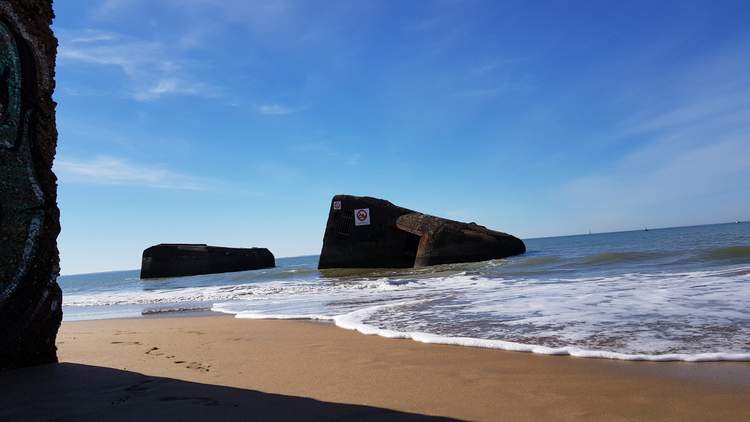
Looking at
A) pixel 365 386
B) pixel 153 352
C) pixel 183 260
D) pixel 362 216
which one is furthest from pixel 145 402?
pixel 183 260

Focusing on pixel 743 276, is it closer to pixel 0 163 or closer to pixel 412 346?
pixel 412 346

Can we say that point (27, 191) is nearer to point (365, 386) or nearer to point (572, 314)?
point (365, 386)

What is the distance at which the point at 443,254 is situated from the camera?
578 inches

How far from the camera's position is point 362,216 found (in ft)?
53.1

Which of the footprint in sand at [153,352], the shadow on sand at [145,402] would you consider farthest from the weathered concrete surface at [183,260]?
the shadow on sand at [145,402]

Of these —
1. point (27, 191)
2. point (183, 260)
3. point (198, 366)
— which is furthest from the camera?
point (183, 260)

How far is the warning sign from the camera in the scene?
16.2m

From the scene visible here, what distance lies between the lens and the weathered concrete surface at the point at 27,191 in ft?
9.75

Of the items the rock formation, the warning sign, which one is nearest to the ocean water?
the rock formation

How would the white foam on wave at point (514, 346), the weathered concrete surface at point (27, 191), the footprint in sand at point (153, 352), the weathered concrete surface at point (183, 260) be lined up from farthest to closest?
the weathered concrete surface at point (183, 260)
the footprint in sand at point (153, 352)
the weathered concrete surface at point (27, 191)
the white foam on wave at point (514, 346)

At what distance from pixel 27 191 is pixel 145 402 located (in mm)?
1725

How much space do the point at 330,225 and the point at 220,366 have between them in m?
13.4

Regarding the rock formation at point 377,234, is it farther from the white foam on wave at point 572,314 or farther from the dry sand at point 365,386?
the dry sand at point 365,386

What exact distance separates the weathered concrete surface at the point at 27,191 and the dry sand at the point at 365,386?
0.86 ft
